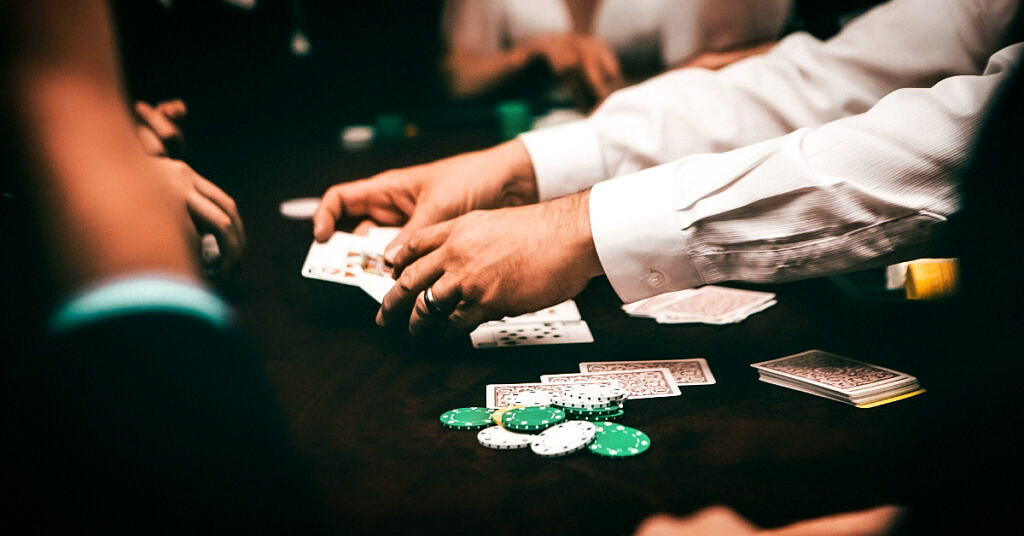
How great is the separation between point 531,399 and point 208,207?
26.1 inches

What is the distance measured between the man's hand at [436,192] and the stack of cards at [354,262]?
0.05 metres

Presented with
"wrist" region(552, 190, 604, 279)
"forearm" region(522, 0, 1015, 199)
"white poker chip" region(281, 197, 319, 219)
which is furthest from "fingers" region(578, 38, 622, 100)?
"wrist" region(552, 190, 604, 279)

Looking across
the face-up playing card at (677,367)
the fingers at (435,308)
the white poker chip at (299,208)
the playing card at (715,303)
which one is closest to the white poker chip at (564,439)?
the face-up playing card at (677,367)

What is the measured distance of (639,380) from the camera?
102 centimetres

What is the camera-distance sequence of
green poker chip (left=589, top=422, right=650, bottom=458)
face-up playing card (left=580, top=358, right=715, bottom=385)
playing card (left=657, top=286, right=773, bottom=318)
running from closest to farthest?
green poker chip (left=589, top=422, right=650, bottom=458), face-up playing card (left=580, top=358, right=715, bottom=385), playing card (left=657, top=286, right=773, bottom=318)

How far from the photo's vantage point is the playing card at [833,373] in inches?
37.3

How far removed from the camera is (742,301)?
4.53ft

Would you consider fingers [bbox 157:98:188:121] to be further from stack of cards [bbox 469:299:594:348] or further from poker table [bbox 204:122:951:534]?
stack of cards [bbox 469:299:594:348]

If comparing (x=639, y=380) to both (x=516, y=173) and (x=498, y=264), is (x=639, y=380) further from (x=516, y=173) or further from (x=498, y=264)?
(x=516, y=173)

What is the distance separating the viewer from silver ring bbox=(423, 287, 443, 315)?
111 cm

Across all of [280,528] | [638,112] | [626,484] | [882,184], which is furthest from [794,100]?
[280,528]

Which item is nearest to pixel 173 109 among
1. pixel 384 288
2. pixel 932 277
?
pixel 384 288

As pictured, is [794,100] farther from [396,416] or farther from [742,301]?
[396,416]

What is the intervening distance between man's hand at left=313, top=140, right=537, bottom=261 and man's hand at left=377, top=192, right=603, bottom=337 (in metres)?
0.35
